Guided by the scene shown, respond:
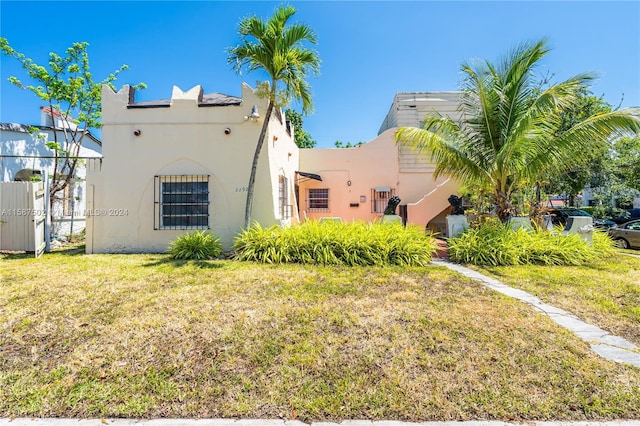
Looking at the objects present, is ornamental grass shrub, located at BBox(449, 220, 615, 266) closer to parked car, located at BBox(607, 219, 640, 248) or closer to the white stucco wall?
parked car, located at BBox(607, 219, 640, 248)

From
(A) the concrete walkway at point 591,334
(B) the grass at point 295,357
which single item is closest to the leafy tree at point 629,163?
(A) the concrete walkway at point 591,334

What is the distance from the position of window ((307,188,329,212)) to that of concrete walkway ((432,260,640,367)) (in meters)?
11.0

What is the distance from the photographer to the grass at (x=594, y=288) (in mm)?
4574

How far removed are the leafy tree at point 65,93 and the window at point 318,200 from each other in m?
10.8

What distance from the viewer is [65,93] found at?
12.7 m

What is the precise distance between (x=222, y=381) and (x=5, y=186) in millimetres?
11412

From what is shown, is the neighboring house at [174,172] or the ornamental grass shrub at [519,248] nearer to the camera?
the ornamental grass shrub at [519,248]

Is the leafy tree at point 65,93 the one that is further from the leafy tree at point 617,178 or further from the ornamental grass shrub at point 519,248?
the leafy tree at point 617,178

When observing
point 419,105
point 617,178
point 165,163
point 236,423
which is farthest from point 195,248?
point 617,178

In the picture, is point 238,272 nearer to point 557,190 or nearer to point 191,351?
point 191,351

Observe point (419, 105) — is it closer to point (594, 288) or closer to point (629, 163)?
point (629, 163)

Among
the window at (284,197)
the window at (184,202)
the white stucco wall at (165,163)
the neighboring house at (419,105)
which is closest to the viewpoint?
the white stucco wall at (165,163)

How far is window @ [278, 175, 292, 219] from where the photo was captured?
11.4 meters

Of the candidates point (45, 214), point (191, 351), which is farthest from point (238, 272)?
point (45, 214)
